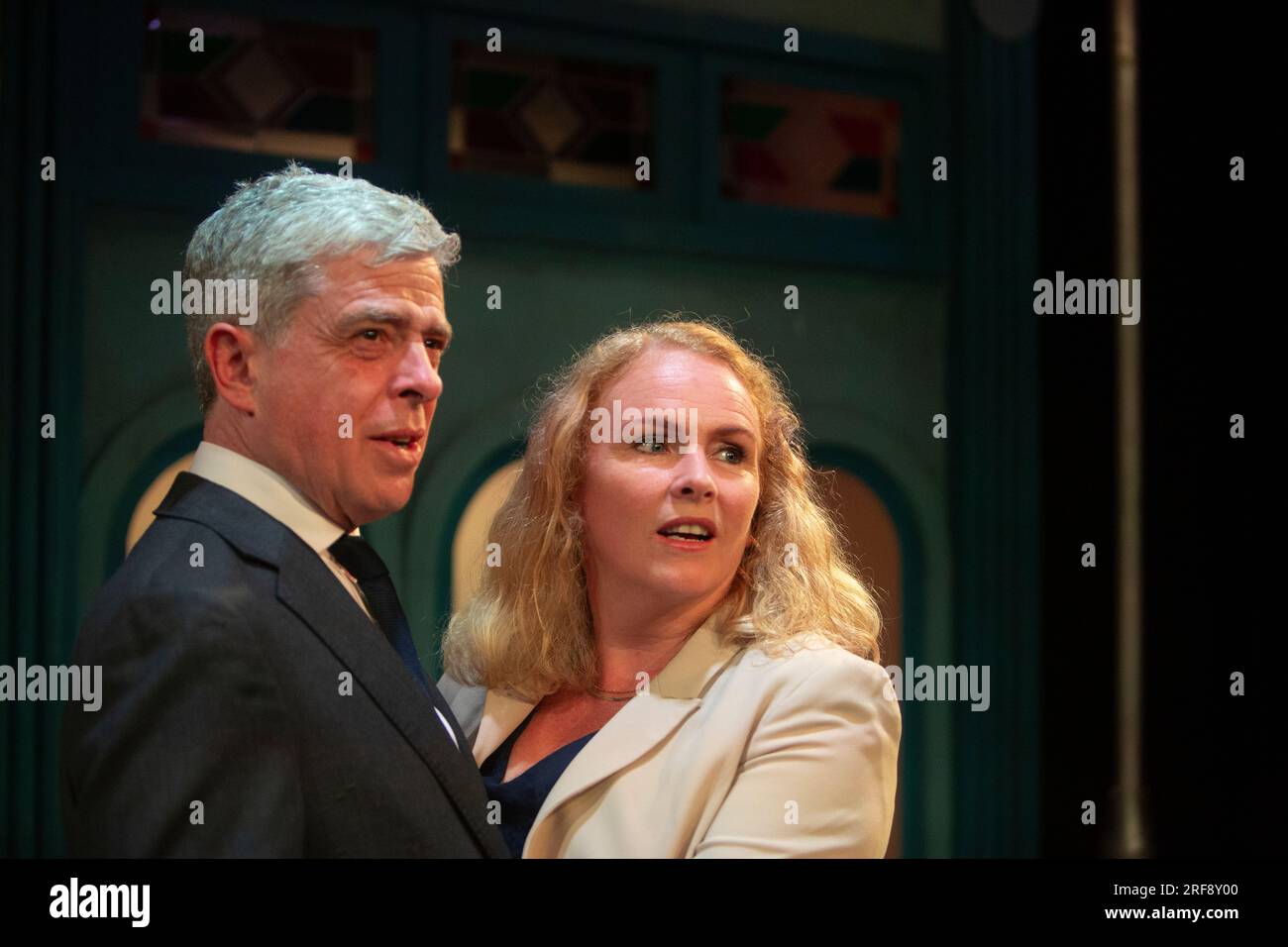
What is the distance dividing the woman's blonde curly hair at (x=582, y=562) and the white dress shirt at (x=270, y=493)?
1.57ft

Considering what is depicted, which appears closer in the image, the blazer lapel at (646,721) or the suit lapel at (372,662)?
the suit lapel at (372,662)

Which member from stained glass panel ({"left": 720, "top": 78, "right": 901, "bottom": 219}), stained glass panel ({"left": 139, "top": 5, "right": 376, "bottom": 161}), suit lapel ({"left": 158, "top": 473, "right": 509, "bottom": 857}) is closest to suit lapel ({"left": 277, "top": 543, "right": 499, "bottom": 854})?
suit lapel ({"left": 158, "top": 473, "right": 509, "bottom": 857})

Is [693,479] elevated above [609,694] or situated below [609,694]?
above

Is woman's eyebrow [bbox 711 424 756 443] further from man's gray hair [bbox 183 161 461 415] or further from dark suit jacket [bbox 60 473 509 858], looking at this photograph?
dark suit jacket [bbox 60 473 509 858]

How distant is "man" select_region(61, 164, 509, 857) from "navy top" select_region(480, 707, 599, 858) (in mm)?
199

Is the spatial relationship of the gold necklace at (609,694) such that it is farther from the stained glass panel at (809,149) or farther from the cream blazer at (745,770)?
the stained glass panel at (809,149)

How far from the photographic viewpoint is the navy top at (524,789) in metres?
2.44

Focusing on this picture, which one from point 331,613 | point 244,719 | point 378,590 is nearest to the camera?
point 244,719

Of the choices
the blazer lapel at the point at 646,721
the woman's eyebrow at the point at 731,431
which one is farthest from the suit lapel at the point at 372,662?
the woman's eyebrow at the point at 731,431

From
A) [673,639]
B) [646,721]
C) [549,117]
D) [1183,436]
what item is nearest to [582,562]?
[673,639]

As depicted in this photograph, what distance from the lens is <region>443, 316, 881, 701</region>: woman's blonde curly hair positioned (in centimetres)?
251

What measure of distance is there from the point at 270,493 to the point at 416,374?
0.31 m

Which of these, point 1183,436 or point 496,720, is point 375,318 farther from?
point 1183,436

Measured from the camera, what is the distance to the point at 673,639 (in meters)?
2.54
